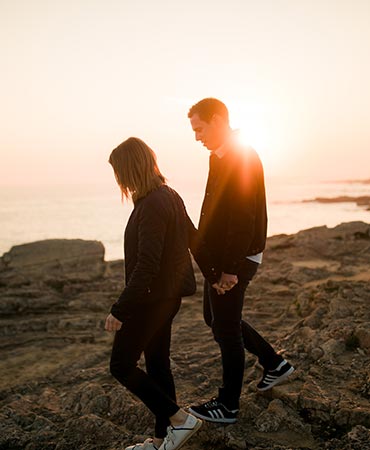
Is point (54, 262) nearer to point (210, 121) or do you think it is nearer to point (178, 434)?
point (178, 434)

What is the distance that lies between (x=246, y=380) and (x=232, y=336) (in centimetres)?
128

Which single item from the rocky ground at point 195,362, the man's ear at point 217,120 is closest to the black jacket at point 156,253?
the man's ear at point 217,120

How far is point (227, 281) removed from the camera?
310cm

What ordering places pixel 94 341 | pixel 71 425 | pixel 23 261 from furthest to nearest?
pixel 23 261 → pixel 94 341 → pixel 71 425

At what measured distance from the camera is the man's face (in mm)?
3117

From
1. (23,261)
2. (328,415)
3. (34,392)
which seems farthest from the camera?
(23,261)

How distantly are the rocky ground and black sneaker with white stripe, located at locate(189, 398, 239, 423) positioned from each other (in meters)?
0.07

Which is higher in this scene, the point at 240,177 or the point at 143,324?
the point at 240,177

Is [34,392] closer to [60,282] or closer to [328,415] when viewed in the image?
[328,415]

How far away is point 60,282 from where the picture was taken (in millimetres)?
9602

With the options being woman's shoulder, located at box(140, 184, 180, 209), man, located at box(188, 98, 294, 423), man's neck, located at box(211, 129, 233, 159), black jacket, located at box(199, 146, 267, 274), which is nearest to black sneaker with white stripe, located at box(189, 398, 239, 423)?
man, located at box(188, 98, 294, 423)

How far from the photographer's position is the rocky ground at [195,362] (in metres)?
3.32

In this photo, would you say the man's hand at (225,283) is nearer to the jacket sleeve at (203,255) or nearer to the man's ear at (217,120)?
the jacket sleeve at (203,255)

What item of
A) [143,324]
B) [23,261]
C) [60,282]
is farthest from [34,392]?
[23,261]
